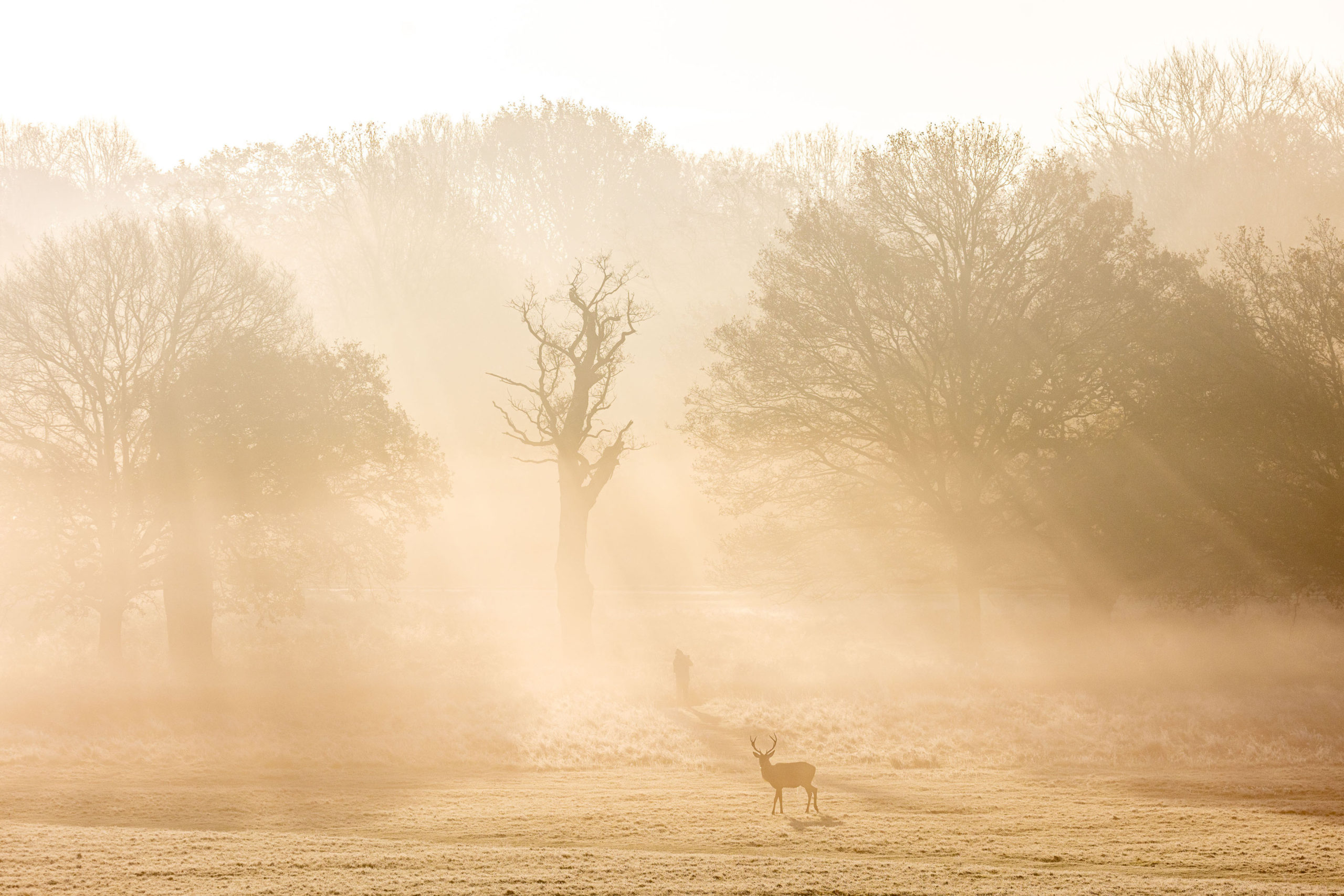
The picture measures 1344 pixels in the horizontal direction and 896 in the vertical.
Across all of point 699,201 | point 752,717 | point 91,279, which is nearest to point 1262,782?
point 752,717

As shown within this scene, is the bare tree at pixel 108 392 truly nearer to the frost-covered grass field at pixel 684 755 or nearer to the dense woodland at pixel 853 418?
the dense woodland at pixel 853 418

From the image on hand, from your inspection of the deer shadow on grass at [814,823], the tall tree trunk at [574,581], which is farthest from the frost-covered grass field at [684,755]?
the tall tree trunk at [574,581]

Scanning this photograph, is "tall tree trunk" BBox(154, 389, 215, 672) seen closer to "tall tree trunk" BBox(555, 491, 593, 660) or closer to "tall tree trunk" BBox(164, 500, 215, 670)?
"tall tree trunk" BBox(164, 500, 215, 670)

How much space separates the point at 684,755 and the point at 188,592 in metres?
13.6

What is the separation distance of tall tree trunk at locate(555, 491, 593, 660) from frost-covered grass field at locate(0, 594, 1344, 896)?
72 centimetres

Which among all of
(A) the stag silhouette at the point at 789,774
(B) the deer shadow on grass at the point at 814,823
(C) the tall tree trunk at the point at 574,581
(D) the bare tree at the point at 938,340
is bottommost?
(B) the deer shadow on grass at the point at 814,823

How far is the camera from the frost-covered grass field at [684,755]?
12.2 m

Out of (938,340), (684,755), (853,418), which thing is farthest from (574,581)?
(938,340)

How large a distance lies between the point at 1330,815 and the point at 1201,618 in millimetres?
16037

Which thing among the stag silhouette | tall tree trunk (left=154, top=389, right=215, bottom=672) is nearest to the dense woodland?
tall tree trunk (left=154, top=389, right=215, bottom=672)

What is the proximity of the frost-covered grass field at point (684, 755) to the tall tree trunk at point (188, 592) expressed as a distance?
3.45 feet

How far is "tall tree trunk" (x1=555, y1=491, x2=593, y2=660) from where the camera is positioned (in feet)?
98.5

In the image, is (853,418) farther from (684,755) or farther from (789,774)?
(789,774)

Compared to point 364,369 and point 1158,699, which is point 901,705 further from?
point 364,369
